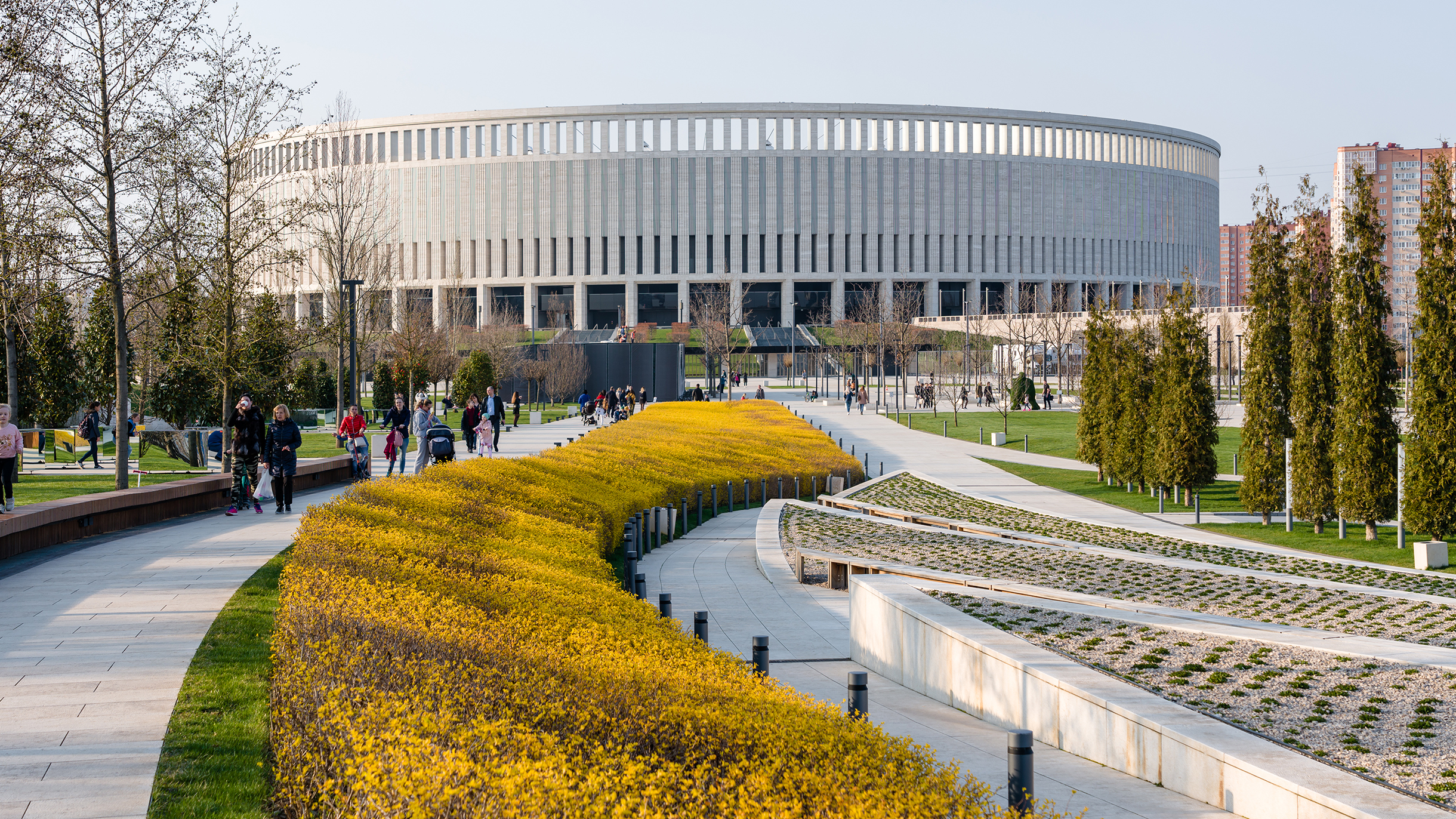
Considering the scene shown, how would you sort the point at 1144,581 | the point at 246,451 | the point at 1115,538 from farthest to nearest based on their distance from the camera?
the point at 246,451 < the point at 1115,538 < the point at 1144,581

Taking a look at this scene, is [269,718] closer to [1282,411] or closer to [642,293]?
[1282,411]

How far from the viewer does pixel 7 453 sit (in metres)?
13.4

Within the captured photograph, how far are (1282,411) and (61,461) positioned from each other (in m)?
25.2

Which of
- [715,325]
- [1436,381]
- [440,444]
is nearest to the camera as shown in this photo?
[1436,381]

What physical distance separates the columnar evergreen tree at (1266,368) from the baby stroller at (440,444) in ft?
45.3

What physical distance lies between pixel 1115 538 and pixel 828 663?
792 centimetres

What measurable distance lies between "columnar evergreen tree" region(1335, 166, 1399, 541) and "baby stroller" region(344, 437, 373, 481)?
15.8 metres

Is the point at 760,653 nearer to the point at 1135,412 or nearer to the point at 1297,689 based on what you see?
the point at 1297,689

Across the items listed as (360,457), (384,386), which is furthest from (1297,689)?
(384,386)

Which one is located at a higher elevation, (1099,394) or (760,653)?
(1099,394)

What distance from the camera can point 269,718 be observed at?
5.75 metres

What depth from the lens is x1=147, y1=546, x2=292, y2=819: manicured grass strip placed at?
4.81 meters

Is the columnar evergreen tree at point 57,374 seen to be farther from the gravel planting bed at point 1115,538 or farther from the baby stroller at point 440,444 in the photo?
the gravel planting bed at point 1115,538

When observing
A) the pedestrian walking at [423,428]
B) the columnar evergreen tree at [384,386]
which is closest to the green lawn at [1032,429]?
the pedestrian walking at [423,428]
